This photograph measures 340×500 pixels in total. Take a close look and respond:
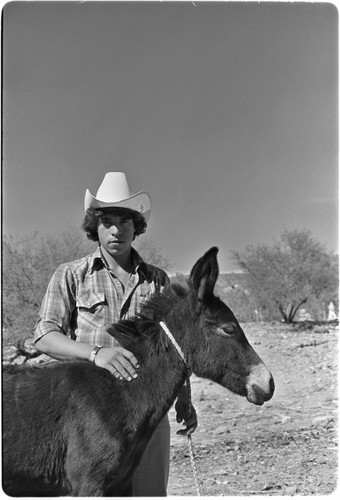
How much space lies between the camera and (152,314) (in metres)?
2.88

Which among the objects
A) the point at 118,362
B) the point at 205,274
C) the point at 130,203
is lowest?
the point at 118,362

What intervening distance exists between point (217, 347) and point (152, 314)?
0.36 m

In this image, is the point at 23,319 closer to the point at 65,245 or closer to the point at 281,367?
the point at 65,245

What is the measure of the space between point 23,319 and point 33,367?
39.9ft

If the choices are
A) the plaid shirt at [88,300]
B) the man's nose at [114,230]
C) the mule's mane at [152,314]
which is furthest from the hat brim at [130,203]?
the mule's mane at [152,314]

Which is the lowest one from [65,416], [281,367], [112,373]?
[281,367]

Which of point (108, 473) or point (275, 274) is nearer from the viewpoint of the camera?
point (108, 473)

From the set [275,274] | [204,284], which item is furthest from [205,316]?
[275,274]

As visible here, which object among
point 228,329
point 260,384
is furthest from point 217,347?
point 260,384

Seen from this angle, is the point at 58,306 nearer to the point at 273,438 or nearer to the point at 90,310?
the point at 90,310

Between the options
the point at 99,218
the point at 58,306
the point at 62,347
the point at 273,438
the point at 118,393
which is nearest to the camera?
the point at 118,393

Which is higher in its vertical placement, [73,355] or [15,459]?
[73,355]

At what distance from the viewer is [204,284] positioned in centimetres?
277

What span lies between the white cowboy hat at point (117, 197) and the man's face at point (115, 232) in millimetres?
62
